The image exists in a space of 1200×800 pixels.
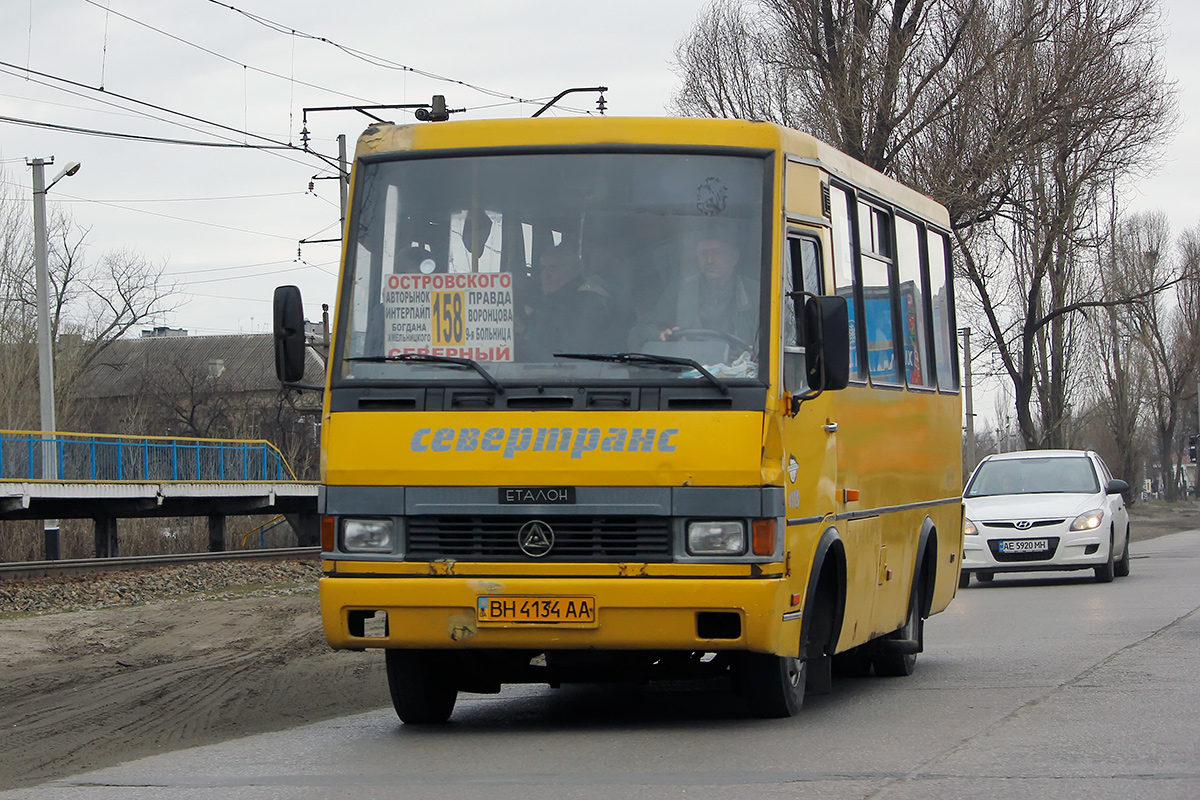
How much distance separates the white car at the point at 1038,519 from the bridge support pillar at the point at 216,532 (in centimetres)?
2350

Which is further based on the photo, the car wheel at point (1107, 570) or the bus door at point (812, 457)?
the car wheel at point (1107, 570)

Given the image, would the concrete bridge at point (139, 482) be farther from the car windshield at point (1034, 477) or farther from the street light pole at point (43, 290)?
the car windshield at point (1034, 477)

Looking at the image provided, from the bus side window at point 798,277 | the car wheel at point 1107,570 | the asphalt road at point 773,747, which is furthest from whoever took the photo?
the car wheel at point 1107,570

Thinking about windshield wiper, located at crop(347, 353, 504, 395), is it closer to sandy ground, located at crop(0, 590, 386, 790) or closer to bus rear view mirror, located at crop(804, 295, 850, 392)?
bus rear view mirror, located at crop(804, 295, 850, 392)

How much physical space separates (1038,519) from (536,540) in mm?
14244

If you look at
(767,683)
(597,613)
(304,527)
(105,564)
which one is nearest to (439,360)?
(597,613)

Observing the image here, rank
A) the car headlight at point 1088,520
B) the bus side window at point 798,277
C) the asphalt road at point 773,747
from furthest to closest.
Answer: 1. the car headlight at point 1088,520
2. the bus side window at point 798,277
3. the asphalt road at point 773,747

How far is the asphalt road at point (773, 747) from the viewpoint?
671cm

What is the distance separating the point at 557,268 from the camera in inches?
329

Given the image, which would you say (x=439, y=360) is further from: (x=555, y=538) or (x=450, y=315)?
(x=555, y=538)

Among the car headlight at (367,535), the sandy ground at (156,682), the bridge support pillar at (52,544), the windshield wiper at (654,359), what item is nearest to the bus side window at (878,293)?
the windshield wiper at (654,359)

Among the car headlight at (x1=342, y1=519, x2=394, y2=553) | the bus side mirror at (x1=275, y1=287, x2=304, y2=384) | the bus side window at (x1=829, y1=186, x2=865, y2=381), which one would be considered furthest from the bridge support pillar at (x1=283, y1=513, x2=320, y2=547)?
the car headlight at (x1=342, y1=519, x2=394, y2=553)

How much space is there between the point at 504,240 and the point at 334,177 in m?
28.7

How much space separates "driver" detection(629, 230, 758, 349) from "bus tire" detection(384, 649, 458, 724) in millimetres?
2048
